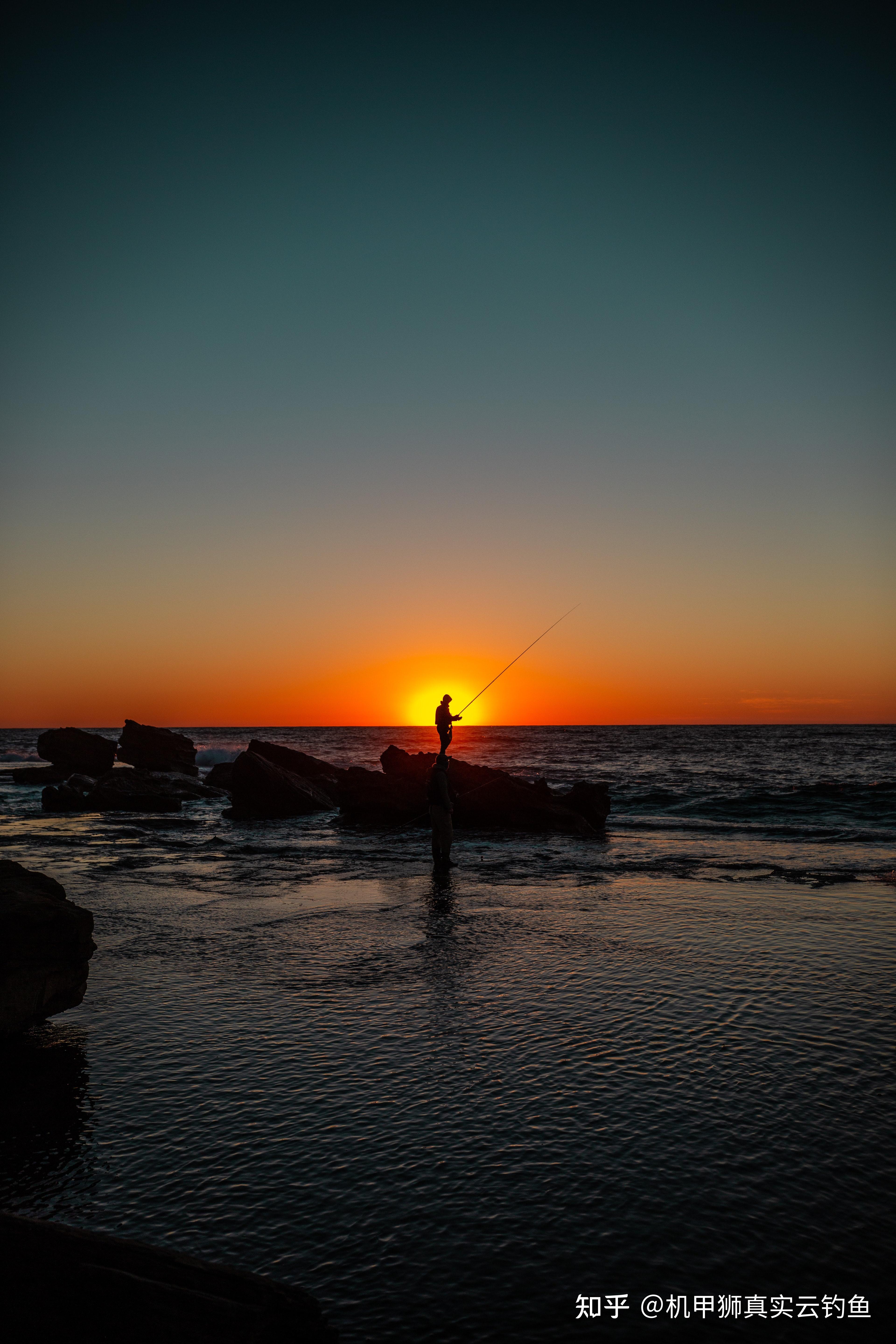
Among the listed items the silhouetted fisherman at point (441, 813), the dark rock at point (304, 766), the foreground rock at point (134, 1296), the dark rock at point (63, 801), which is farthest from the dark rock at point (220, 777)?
the foreground rock at point (134, 1296)

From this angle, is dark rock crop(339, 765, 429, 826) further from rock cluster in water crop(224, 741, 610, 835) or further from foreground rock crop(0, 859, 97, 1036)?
foreground rock crop(0, 859, 97, 1036)

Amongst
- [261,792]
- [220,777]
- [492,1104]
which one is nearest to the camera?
[492,1104]

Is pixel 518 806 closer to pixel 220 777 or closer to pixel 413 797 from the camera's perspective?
pixel 413 797

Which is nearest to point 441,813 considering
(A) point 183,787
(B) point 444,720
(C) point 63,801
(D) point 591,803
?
(B) point 444,720

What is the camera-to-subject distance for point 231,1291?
2.60 metres

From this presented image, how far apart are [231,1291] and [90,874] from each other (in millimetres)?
11712

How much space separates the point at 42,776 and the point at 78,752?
6.53 ft

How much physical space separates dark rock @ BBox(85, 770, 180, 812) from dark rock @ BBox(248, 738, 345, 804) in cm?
329

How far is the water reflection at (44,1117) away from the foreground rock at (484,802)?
1427 centimetres

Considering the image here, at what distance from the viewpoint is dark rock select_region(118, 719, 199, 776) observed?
43312mm

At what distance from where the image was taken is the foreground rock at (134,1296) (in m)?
2.38

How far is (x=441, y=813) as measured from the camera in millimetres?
13406

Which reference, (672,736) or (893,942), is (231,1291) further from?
(672,736)

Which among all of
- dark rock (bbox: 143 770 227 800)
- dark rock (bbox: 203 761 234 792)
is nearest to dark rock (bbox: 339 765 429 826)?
dark rock (bbox: 143 770 227 800)
